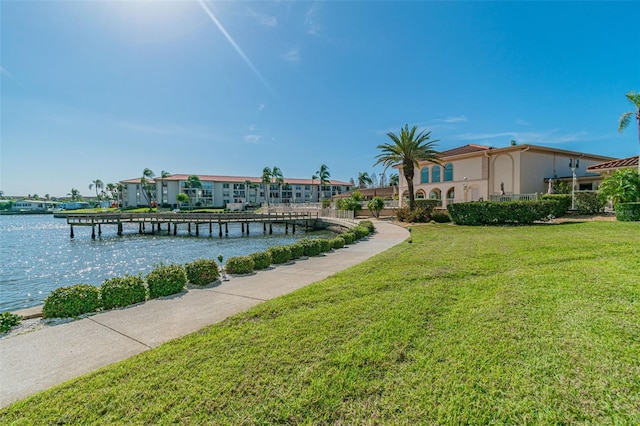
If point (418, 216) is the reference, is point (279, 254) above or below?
below

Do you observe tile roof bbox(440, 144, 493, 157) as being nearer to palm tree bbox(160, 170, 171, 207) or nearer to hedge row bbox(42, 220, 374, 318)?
hedge row bbox(42, 220, 374, 318)

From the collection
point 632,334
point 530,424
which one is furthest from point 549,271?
point 530,424

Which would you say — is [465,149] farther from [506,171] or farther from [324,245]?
[324,245]

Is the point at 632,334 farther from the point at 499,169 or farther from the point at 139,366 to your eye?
the point at 499,169

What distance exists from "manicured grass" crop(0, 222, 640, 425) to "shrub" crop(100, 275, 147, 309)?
281 centimetres

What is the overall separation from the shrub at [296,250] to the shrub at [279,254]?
348 millimetres

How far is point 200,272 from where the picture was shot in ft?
25.0

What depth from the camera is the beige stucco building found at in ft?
84.1

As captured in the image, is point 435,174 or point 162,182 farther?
point 162,182

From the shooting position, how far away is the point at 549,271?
6910mm

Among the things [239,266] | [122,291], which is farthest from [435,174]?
[122,291]

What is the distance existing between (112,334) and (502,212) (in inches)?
820

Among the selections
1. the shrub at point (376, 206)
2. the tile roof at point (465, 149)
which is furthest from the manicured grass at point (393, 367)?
the shrub at point (376, 206)

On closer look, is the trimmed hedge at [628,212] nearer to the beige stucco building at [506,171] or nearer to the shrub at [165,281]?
the beige stucco building at [506,171]
